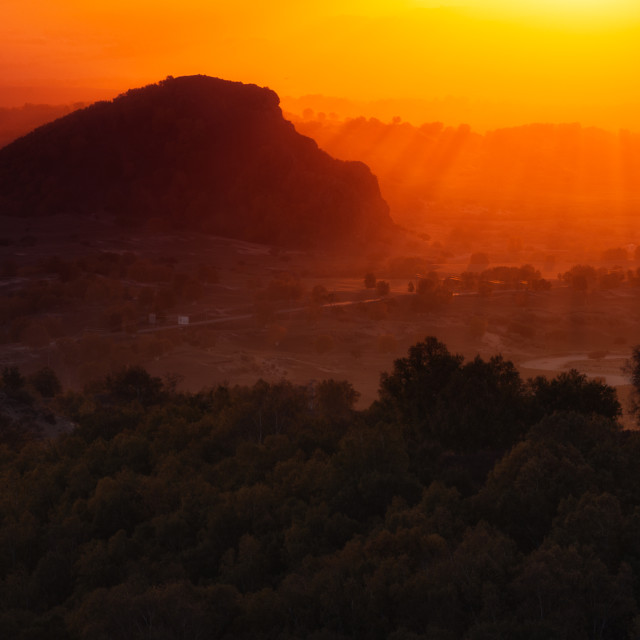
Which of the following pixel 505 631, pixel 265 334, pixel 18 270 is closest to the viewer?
pixel 505 631

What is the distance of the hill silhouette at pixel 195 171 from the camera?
439 ft

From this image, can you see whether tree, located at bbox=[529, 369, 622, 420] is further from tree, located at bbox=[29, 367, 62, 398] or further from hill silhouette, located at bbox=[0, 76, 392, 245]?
hill silhouette, located at bbox=[0, 76, 392, 245]

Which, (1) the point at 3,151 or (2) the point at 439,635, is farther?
(1) the point at 3,151

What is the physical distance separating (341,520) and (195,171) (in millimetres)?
128630

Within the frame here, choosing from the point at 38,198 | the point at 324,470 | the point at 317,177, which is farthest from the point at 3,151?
the point at 324,470

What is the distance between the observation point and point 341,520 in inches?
829

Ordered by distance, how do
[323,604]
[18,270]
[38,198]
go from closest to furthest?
[323,604] < [18,270] < [38,198]

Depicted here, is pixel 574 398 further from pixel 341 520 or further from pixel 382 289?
pixel 382 289

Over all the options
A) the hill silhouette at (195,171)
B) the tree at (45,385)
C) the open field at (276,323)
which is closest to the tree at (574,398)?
the open field at (276,323)

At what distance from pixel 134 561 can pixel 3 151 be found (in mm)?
140070

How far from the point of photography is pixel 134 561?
2019 cm

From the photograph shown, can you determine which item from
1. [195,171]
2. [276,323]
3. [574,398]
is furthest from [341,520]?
[195,171]

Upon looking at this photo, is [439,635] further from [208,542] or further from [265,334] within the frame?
[265,334]

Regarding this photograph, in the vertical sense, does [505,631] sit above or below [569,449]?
below
